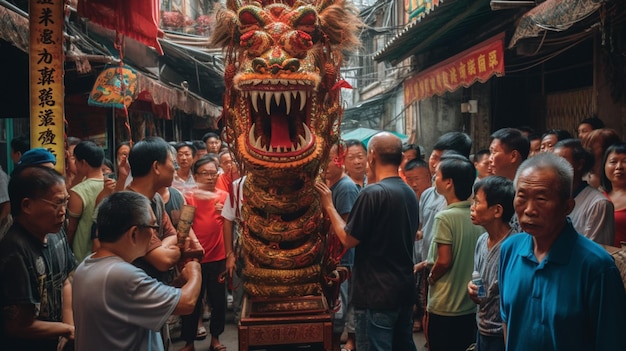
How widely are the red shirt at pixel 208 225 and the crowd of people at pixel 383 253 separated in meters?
0.41

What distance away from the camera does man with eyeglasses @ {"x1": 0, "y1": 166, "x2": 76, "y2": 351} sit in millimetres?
2254

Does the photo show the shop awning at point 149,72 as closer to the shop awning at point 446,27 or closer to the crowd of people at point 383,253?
the crowd of people at point 383,253

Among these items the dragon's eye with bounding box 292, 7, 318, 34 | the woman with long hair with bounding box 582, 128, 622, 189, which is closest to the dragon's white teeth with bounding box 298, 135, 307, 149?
the dragon's eye with bounding box 292, 7, 318, 34

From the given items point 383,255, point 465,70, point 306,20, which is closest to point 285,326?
point 383,255

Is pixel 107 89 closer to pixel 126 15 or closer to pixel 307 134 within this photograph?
pixel 126 15

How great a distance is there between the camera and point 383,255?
3.32 metres

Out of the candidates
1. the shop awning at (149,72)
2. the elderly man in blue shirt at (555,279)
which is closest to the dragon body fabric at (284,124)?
the shop awning at (149,72)

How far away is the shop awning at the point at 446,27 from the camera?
7.20 metres

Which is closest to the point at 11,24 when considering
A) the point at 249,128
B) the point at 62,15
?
the point at 62,15

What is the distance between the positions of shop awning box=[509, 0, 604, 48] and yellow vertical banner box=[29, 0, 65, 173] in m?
3.82

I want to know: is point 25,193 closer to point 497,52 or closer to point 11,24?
point 11,24

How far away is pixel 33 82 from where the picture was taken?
9.66 feet

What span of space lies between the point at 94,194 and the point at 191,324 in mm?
1433

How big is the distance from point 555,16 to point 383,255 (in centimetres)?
292
